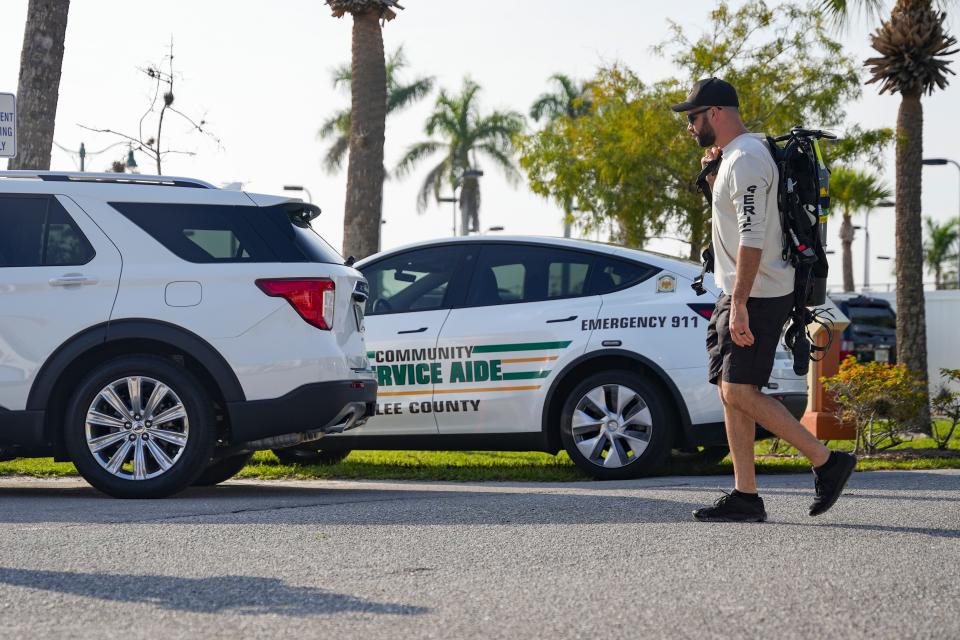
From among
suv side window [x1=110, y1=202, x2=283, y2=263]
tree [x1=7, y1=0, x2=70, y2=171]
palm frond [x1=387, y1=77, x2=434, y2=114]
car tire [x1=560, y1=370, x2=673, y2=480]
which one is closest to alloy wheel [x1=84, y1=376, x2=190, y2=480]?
suv side window [x1=110, y1=202, x2=283, y2=263]

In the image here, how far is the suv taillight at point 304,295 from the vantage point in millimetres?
7605

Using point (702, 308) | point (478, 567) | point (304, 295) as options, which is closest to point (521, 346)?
point (702, 308)

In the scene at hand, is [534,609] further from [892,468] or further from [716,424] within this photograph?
[892,468]

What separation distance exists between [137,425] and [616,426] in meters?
3.04

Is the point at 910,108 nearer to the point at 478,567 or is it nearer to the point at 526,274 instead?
the point at 526,274

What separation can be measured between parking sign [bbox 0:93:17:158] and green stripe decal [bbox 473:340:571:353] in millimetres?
4708

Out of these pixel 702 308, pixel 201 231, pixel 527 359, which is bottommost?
pixel 527 359

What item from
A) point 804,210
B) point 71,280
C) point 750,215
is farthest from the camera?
point 71,280

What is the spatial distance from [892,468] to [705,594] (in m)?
5.88

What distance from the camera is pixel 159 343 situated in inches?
302

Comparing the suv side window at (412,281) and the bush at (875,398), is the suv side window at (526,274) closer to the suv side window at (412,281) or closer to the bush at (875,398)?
the suv side window at (412,281)

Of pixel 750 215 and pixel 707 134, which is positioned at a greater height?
pixel 707 134

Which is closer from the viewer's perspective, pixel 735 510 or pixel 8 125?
pixel 735 510

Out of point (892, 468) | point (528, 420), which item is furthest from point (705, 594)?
point (892, 468)
